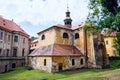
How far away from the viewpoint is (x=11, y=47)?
38.0 metres

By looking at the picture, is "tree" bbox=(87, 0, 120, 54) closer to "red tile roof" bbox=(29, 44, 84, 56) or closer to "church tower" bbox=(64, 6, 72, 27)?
"red tile roof" bbox=(29, 44, 84, 56)

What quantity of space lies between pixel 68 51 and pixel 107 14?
41.9 ft

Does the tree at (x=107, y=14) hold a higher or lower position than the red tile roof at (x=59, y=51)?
higher

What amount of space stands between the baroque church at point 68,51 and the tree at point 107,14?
7.00 meters

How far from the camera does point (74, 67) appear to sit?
30203 mm

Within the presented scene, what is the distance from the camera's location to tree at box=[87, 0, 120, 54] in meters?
19.4

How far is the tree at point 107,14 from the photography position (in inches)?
762

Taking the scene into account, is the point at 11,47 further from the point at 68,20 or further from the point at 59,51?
the point at 68,20

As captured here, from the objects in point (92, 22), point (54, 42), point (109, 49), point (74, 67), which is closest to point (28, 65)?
point (54, 42)

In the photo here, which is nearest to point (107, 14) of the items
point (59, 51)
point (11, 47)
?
point (59, 51)

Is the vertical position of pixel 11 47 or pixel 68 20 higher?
pixel 68 20

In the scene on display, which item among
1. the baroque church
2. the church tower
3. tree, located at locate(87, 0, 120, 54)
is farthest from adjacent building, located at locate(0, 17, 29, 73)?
tree, located at locate(87, 0, 120, 54)

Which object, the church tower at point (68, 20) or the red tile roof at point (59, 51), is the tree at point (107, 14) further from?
the church tower at point (68, 20)

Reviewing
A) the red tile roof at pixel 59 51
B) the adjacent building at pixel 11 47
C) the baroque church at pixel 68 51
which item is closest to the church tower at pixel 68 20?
the baroque church at pixel 68 51
